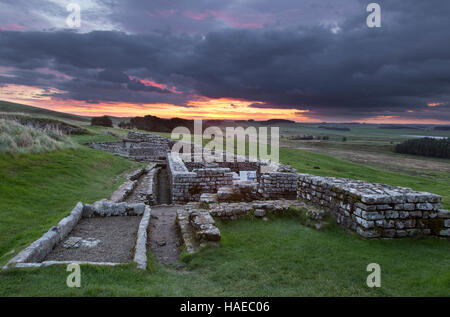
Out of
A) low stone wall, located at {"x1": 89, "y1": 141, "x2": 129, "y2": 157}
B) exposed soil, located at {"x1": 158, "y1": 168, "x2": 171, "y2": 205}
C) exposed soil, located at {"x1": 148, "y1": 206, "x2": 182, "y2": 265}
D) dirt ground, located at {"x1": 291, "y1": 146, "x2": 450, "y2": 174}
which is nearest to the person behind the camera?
exposed soil, located at {"x1": 148, "y1": 206, "x2": 182, "y2": 265}

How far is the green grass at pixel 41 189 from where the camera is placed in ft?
22.9

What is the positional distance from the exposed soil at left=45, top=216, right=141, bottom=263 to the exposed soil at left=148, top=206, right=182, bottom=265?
1.82 ft

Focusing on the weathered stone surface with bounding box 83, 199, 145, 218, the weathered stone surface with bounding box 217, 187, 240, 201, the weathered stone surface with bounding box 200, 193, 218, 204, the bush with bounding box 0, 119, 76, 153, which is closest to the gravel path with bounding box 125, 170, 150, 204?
the weathered stone surface with bounding box 83, 199, 145, 218

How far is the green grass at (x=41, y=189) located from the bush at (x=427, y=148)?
6357 cm

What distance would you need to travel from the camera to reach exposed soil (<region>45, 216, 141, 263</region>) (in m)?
5.97

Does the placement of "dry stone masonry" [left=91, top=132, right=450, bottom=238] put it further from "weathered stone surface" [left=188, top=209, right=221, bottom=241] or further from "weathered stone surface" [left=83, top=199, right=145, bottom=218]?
"weathered stone surface" [left=83, top=199, right=145, bottom=218]

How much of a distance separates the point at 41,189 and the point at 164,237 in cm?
623

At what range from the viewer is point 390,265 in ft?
16.1

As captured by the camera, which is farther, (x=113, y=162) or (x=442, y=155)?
(x=442, y=155)

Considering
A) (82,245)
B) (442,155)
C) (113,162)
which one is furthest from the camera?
(442,155)
